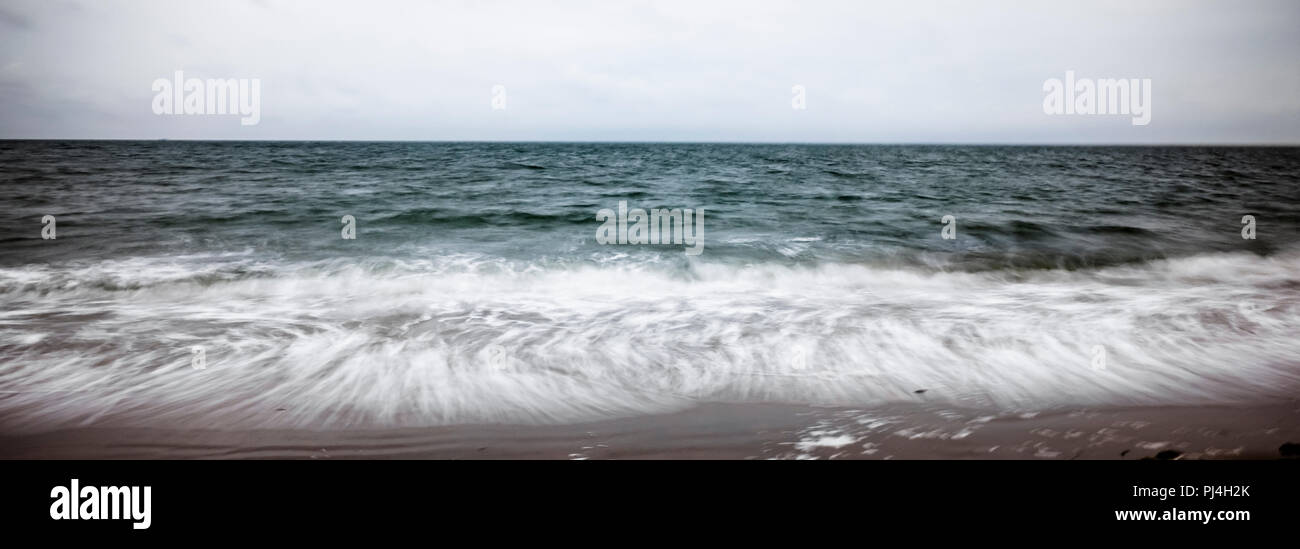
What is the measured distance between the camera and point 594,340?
17.3 ft

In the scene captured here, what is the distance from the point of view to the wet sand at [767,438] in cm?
311

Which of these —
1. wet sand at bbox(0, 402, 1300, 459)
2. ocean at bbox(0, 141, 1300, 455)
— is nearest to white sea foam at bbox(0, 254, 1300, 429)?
ocean at bbox(0, 141, 1300, 455)

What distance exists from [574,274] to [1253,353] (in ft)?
23.4

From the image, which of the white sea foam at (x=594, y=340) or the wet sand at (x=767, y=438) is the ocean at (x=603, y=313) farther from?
the wet sand at (x=767, y=438)

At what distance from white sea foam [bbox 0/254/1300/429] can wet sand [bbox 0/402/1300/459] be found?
0.65ft

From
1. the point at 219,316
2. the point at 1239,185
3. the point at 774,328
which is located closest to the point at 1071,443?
the point at 774,328

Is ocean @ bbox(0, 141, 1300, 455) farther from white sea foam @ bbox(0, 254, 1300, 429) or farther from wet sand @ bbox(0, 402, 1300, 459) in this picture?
wet sand @ bbox(0, 402, 1300, 459)

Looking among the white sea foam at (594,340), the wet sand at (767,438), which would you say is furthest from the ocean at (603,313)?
the wet sand at (767,438)

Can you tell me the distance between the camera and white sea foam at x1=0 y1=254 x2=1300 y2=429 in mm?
3877

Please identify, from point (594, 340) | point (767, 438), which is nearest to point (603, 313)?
point (594, 340)

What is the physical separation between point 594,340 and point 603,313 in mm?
974

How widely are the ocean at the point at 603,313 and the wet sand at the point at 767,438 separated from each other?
16 cm

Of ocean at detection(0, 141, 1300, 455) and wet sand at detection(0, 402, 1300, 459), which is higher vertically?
ocean at detection(0, 141, 1300, 455)
